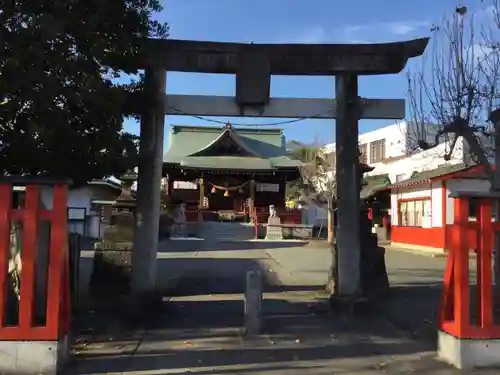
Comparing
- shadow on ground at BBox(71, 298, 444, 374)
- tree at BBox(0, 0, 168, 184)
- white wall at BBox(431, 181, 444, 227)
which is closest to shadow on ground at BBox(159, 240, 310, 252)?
white wall at BBox(431, 181, 444, 227)

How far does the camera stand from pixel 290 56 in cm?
983

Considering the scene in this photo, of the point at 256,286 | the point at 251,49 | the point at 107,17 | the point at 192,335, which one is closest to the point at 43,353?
the point at 192,335

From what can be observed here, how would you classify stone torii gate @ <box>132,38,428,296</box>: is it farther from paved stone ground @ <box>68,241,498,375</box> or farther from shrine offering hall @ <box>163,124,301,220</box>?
shrine offering hall @ <box>163,124,301,220</box>

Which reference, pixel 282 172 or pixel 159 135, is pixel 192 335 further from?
pixel 282 172

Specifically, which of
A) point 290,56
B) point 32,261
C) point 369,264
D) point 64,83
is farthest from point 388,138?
point 32,261

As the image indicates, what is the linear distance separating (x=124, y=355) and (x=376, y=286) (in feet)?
20.3

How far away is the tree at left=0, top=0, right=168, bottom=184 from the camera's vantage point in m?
6.72

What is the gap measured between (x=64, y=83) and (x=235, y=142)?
29764mm

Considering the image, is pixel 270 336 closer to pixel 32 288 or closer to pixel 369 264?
pixel 32 288

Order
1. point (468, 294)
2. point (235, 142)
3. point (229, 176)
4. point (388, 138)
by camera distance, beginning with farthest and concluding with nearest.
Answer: point (388, 138) < point (235, 142) < point (229, 176) < point (468, 294)

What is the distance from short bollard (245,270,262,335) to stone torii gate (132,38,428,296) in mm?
2322

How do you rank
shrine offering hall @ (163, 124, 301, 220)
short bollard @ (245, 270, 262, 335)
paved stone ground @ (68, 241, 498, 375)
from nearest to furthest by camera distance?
1. paved stone ground @ (68, 241, 498, 375)
2. short bollard @ (245, 270, 262, 335)
3. shrine offering hall @ (163, 124, 301, 220)

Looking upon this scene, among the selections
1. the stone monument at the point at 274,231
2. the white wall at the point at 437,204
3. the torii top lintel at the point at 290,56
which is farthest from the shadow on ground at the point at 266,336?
the stone monument at the point at 274,231

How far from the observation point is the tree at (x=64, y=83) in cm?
672
